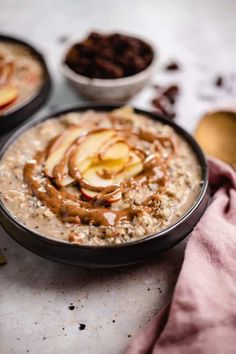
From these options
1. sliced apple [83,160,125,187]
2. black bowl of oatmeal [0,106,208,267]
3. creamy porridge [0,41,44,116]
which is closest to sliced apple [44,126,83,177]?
black bowl of oatmeal [0,106,208,267]

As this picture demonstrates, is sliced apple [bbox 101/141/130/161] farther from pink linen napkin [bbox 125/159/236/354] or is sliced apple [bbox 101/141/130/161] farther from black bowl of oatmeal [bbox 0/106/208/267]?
pink linen napkin [bbox 125/159/236/354]

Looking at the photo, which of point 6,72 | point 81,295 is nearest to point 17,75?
point 6,72

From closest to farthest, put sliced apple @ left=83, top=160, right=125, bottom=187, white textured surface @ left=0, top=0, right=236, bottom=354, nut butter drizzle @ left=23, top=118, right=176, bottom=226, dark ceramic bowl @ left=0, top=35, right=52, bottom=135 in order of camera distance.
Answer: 1. white textured surface @ left=0, top=0, right=236, bottom=354
2. nut butter drizzle @ left=23, top=118, right=176, bottom=226
3. sliced apple @ left=83, top=160, right=125, bottom=187
4. dark ceramic bowl @ left=0, top=35, right=52, bottom=135

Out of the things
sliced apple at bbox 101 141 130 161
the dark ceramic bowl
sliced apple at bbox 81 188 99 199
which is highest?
sliced apple at bbox 101 141 130 161

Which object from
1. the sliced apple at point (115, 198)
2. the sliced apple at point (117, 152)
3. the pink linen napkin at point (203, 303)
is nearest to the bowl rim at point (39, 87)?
the sliced apple at point (117, 152)

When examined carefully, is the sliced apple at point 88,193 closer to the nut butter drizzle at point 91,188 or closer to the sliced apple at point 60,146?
the nut butter drizzle at point 91,188
